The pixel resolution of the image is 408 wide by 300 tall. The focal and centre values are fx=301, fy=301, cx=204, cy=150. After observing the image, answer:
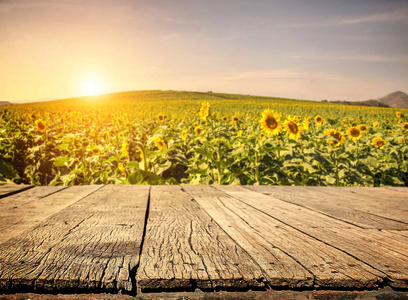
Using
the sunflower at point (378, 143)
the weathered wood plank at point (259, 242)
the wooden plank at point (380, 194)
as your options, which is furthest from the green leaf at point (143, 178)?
the sunflower at point (378, 143)

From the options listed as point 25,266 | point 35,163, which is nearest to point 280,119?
point 25,266

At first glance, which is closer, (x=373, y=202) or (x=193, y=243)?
(x=193, y=243)

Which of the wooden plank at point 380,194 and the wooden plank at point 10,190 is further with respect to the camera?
the wooden plank at point 380,194

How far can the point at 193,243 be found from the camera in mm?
1021

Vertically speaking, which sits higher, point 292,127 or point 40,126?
point 292,127

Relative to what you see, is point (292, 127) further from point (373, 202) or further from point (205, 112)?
point (373, 202)

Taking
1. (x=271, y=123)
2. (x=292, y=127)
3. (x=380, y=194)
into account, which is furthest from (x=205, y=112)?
(x=380, y=194)

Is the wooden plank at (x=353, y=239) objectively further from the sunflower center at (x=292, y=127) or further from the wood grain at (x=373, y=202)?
the sunflower center at (x=292, y=127)

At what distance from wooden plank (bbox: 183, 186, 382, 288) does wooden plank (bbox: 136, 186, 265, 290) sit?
5 cm

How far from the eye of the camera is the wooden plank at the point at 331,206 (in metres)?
1.40

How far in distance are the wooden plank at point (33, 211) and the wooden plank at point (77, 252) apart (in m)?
0.06

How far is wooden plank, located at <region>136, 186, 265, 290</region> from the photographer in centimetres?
77

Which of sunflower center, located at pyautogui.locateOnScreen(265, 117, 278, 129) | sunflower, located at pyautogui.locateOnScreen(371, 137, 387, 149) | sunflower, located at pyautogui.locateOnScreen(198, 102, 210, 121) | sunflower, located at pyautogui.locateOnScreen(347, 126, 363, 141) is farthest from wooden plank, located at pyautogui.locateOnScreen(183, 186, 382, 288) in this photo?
sunflower, located at pyautogui.locateOnScreen(371, 137, 387, 149)

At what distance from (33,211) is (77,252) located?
64 centimetres
